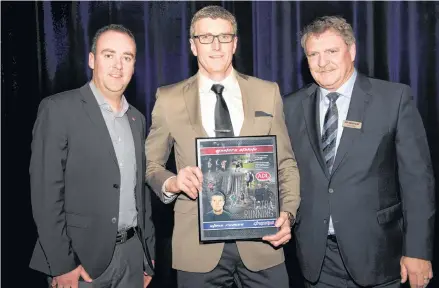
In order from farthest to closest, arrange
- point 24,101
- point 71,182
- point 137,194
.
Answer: point 24,101 → point 137,194 → point 71,182

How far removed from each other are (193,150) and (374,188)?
35.1 inches

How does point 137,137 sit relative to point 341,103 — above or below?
below

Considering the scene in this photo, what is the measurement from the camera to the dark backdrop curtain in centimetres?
345

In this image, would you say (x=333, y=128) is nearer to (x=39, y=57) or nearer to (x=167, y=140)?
(x=167, y=140)

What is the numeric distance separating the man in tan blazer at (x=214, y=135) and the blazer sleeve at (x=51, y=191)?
42cm

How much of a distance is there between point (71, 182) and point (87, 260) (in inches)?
15.0

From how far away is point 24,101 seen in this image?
3449mm

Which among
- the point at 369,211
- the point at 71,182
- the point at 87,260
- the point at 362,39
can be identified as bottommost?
the point at 87,260

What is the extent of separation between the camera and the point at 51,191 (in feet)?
6.51

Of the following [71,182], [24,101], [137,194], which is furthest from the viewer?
[24,101]

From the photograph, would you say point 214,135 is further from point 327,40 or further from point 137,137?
point 327,40

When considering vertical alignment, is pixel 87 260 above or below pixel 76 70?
below

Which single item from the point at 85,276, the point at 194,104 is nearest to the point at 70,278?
the point at 85,276

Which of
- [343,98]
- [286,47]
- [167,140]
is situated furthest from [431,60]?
[167,140]
